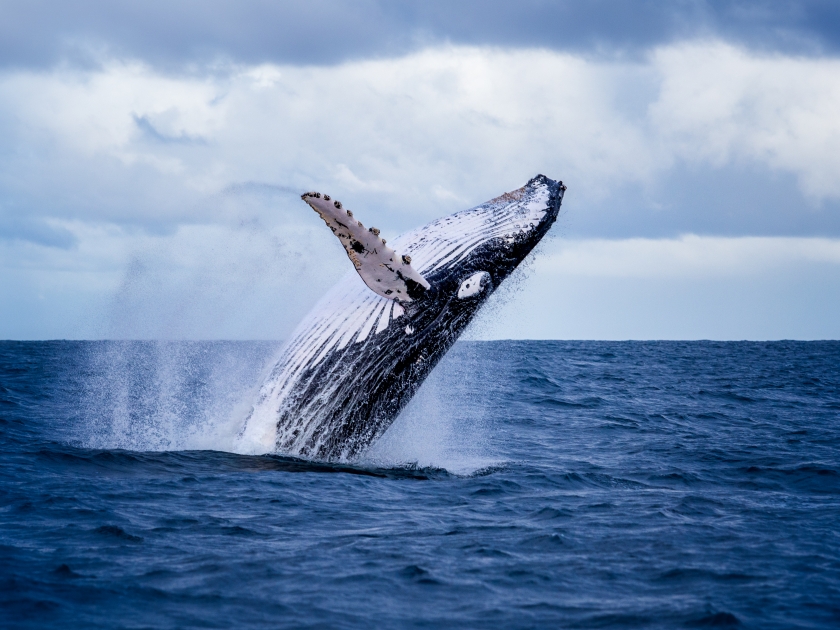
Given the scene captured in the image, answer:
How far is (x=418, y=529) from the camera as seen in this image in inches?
298

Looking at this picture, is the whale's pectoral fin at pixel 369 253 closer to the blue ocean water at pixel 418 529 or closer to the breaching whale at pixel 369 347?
the breaching whale at pixel 369 347

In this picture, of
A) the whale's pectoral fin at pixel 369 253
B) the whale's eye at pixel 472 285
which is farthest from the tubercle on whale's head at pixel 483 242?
the whale's pectoral fin at pixel 369 253

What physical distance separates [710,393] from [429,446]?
14.6 meters

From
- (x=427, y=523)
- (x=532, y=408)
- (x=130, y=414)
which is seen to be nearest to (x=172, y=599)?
(x=427, y=523)

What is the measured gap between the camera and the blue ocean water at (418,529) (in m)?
5.68

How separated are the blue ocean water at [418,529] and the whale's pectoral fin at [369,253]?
2.09m

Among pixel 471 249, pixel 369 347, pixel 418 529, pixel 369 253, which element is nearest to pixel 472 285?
pixel 471 249

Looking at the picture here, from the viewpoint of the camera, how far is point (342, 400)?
9875 mm

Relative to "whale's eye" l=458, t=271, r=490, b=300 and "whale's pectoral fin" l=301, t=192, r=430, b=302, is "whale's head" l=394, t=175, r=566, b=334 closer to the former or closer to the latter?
"whale's eye" l=458, t=271, r=490, b=300

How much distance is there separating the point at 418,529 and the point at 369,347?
2.72 m

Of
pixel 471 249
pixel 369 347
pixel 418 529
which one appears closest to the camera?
pixel 418 529

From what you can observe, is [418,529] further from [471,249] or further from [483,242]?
[483,242]

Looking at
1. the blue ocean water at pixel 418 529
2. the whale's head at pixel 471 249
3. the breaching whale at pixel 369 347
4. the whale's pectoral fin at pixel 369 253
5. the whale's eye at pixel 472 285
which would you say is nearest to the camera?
the blue ocean water at pixel 418 529

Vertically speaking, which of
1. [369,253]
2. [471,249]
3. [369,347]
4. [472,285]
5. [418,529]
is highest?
[471,249]
